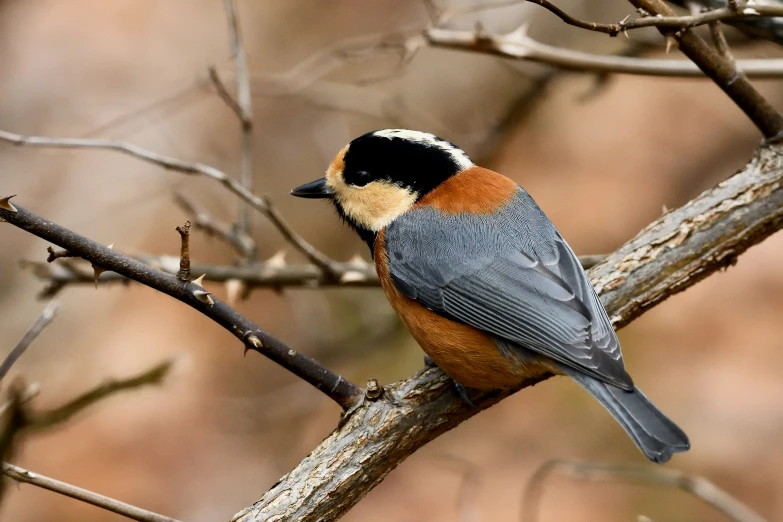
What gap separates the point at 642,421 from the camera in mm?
2781

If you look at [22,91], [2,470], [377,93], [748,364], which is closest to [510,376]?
[2,470]

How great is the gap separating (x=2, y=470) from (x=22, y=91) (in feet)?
17.7

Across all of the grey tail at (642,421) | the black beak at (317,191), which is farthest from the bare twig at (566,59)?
the grey tail at (642,421)

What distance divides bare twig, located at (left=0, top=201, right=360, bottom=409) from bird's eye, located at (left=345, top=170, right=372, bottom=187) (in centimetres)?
123

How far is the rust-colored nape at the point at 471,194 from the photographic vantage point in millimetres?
3480

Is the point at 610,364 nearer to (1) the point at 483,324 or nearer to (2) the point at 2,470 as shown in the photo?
(1) the point at 483,324

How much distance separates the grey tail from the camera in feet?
8.89

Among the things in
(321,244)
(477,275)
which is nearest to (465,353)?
(477,275)

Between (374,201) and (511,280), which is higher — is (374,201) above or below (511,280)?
above

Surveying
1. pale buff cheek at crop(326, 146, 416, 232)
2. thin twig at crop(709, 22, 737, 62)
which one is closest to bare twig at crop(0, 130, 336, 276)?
pale buff cheek at crop(326, 146, 416, 232)

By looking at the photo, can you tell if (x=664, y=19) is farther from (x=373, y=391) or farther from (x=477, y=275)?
(x=373, y=391)

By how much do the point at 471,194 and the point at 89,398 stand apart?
5.74 ft

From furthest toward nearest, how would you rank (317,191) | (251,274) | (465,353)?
(251,274) → (317,191) → (465,353)

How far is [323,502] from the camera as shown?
2.60 metres
